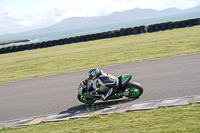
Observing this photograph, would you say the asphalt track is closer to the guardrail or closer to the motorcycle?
the motorcycle

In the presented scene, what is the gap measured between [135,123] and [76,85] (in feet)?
18.2

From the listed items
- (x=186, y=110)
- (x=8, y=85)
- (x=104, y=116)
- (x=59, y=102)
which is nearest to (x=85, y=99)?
(x=59, y=102)

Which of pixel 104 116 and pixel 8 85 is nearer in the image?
pixel 104 116

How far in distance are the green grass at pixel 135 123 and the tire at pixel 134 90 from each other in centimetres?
166

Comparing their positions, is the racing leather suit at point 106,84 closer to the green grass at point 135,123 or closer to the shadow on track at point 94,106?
the shadow on track at point 94,106

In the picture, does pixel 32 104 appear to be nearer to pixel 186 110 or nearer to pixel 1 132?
pixel 1 132

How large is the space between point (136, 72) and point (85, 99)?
3.87m

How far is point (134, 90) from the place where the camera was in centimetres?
828

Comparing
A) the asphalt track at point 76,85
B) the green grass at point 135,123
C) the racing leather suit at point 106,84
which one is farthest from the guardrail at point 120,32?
the green grass at point 135,123

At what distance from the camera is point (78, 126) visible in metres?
6.27

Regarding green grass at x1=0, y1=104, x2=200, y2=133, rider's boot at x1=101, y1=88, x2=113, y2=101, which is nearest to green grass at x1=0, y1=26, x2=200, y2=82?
rider's boot at x1=101, y1=88, x2=113, y2=101

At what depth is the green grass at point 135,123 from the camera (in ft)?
17.0

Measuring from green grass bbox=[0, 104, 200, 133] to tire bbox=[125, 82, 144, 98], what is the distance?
166 centimetres

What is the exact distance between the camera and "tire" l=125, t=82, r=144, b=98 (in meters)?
8.18
